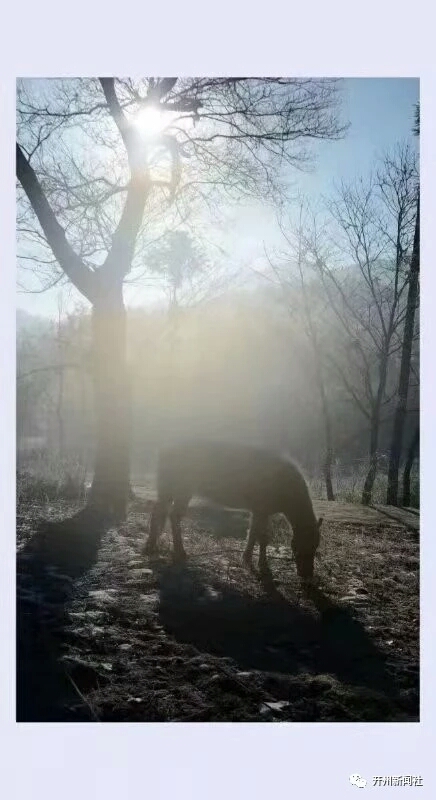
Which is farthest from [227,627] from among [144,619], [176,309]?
[176,309]

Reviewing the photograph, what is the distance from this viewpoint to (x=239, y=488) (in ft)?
12.4

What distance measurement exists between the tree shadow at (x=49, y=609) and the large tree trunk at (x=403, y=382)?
6.21ft

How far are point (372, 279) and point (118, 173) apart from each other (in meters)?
1.84

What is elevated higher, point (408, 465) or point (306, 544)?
point (408, 465)

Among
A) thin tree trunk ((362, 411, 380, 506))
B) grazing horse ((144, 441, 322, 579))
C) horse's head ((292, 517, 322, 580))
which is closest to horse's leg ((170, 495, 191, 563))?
grazing horse ((144, 441, 322, 579))

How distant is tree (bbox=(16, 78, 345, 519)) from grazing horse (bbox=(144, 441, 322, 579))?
1.01 feet

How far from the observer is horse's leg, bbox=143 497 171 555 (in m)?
3.71

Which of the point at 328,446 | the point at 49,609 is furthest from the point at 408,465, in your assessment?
the point at 49,609

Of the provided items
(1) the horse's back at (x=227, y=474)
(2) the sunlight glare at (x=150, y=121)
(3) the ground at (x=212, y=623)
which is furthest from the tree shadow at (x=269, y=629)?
(2) the sunlight glare at (x=150, y=121)

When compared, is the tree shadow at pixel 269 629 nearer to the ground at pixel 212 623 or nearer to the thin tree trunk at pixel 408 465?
the ground at pixel 212 623

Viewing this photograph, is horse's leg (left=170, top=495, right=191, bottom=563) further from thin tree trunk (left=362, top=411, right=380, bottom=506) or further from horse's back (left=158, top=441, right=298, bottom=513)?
thin tree trunk (left=362, top=411, right=380, bottom=506)

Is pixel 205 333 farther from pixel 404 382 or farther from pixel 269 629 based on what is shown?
pixel 269 629

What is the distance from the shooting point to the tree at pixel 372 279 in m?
3.85

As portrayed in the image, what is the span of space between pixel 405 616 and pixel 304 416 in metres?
A: 1.34
